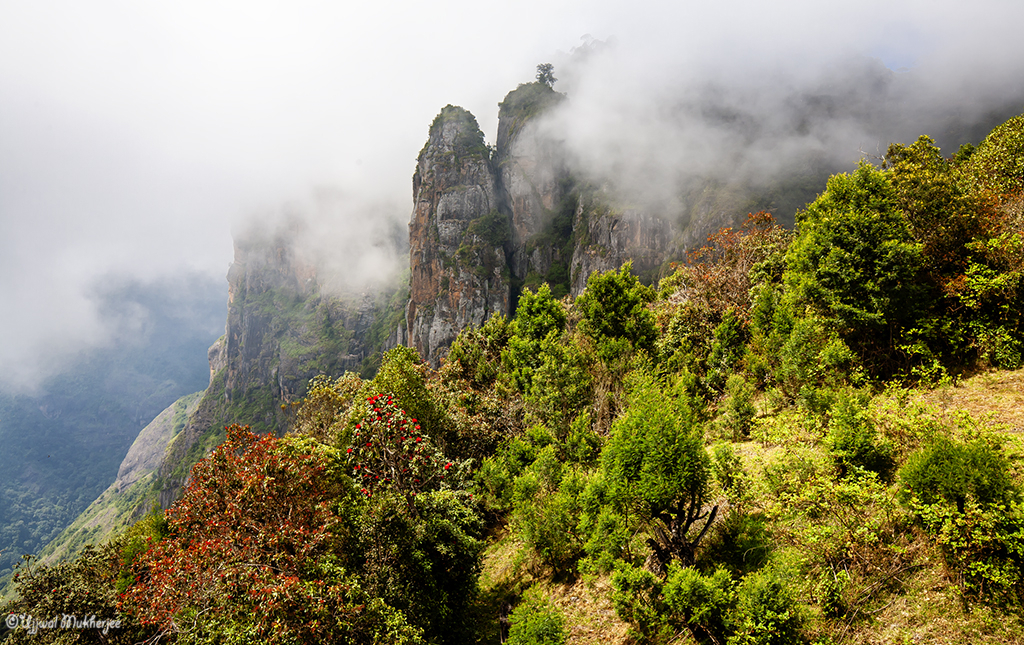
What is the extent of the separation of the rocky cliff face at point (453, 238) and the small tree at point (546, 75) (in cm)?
2485

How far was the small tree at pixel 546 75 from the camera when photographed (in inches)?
4759

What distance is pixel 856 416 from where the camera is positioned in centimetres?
946

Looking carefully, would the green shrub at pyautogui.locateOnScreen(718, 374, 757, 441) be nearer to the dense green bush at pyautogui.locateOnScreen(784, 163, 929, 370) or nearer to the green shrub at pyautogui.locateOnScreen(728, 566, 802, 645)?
the dense green bush at pyautogui.locateOnScreen(784, 163, 929, 370)

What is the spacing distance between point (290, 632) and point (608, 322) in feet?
66.6

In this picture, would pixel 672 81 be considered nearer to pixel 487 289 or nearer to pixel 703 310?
pixel 487 289

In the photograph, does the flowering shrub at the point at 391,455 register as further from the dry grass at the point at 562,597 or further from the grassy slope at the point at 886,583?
the grassy slope at the point at 886,583

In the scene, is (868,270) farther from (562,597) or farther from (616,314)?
(562,597)

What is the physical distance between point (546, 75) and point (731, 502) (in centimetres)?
13647

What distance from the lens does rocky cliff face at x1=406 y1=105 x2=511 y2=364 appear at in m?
101

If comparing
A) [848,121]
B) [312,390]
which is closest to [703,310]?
[312,390]

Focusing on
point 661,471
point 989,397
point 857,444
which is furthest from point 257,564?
point 989,397

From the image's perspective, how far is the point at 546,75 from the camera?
122 m

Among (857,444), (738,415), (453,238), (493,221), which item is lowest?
(857,444)

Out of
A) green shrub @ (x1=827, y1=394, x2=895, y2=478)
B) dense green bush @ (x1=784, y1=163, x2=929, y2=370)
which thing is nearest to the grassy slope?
green shrub @ (x1=827, y1=394, x2=895, y2=478)
